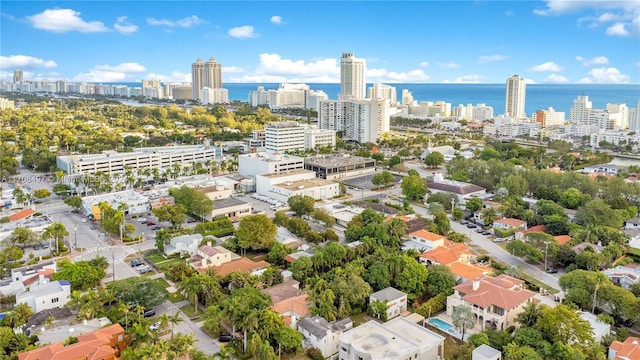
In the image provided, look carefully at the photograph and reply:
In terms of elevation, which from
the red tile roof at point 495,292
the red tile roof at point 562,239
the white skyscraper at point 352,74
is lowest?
the red tile roof at point 495,292

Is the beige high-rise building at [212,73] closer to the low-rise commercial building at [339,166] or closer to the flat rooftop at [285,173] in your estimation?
the low-rise commercial building at [339,166]

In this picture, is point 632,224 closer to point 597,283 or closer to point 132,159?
point 597,283

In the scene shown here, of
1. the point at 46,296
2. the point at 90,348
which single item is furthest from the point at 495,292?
the point at 46,296

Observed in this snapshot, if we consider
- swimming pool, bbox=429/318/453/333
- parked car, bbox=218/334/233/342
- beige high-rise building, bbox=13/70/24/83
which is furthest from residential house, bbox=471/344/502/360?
beige high-rise building, bbox=13/70/24/83

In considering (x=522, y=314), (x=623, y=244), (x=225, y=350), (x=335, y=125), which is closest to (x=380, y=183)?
(x=623, y=244)

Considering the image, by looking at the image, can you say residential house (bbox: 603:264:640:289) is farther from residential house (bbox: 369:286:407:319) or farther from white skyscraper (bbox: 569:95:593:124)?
white skyscraper (bbox: 569:95:593:124)

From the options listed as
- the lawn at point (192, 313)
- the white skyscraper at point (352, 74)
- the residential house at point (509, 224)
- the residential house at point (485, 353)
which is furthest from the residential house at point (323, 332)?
the white skyscraper at point (352, 74)
